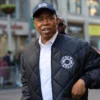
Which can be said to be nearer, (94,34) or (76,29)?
(76,29)

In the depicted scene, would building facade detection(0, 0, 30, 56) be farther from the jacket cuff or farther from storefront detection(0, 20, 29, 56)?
the jacket cuff

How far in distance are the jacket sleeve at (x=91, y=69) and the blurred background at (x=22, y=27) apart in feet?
33.1

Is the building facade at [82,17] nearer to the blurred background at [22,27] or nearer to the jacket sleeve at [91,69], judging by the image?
the blurred background at [22,27]

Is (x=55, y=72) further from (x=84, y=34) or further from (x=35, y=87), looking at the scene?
(x=84, y=34)

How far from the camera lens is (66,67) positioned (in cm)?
263

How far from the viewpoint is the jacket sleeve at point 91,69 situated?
2.62 m

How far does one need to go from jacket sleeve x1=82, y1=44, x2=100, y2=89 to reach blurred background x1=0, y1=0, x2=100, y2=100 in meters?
10.1

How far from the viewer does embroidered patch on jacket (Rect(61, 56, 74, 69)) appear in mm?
Answer: 2625

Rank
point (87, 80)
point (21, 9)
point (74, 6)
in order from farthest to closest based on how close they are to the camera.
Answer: point (74, 6) → point (21, 9) → point (87, 80)

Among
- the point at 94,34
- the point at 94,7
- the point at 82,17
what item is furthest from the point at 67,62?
the point at 94,7

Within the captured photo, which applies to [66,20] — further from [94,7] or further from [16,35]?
[16,35]

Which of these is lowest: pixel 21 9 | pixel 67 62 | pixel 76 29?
pixel 76 29

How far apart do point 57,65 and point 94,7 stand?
4001cm

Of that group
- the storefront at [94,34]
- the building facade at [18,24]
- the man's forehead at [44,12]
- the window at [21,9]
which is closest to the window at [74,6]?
the storefront at [94,34]
